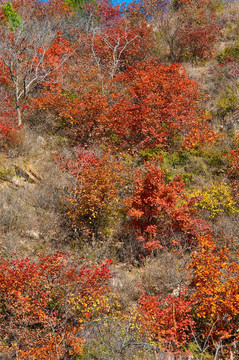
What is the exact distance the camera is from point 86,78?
1800cm

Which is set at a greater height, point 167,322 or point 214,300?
point 214,300

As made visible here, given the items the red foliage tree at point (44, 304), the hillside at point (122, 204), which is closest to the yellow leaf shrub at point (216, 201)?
the hillside at point (122, 204)

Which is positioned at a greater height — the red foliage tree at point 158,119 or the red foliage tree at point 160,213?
the red foliage tree at point 158,119

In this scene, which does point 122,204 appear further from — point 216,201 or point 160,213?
point 216,201

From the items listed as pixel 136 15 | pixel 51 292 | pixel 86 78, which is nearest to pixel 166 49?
pixel 136 15

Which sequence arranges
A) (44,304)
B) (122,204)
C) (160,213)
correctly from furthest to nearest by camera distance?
(122,204) < (160,213) < (44,304)

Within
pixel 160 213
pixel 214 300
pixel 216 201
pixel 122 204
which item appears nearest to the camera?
pixel 214 300

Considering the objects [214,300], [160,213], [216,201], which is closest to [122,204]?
[160,213]

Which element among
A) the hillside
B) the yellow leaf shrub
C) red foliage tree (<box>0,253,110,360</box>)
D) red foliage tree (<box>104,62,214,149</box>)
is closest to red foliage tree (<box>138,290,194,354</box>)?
the hillside

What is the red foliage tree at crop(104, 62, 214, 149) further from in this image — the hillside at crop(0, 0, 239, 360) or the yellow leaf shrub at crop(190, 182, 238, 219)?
the yellow leaf shrub at crop(190, 182, 238, 219)

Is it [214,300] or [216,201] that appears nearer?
[214,300]

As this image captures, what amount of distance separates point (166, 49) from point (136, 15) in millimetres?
6049

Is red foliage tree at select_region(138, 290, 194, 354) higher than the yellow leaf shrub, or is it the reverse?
the yellow leaf shrub

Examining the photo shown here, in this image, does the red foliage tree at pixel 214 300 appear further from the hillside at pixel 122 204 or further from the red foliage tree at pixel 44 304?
the red foliage tree at pixel 44 304
